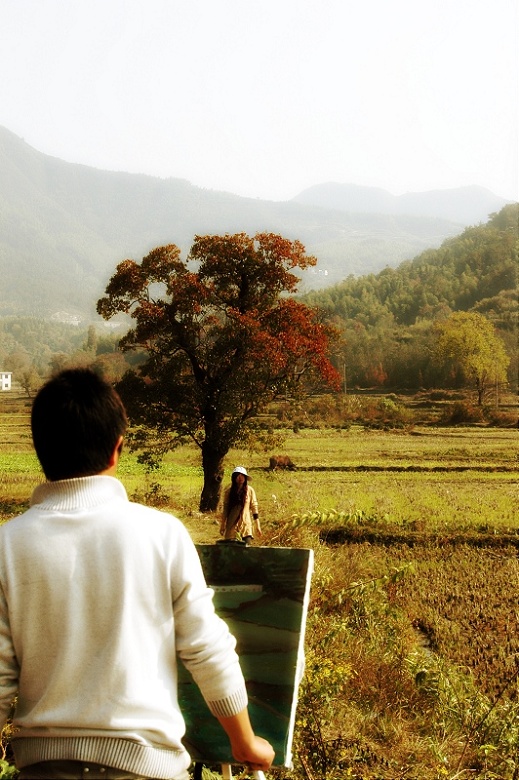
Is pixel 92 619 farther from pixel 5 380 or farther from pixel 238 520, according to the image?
pixel 5 380

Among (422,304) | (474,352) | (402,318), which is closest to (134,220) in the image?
(402,318)

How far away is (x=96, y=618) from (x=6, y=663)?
0.18 meters

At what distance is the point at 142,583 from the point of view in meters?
1.03

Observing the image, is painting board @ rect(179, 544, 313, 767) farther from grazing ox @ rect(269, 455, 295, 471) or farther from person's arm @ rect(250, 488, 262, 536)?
grazing ox @ rect(269, 455, 295, 471)

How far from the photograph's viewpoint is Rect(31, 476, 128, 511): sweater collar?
1058 millimetres

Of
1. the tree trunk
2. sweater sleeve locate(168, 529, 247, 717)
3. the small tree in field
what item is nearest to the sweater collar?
sweater sleeve locate(168, 529, 247, 717)

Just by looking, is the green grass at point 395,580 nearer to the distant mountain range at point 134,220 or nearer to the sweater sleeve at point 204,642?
the distant mountain range at point 134,220

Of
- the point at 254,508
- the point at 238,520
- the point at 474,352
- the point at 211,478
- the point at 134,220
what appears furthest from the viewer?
the point at 134,220

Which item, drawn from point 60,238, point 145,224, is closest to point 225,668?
point 145,224

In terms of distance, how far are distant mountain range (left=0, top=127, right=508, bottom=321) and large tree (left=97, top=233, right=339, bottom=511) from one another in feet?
3.35

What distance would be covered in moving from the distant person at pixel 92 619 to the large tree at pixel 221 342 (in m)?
4.11

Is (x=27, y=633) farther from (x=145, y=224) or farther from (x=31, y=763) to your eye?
(x=145, y=224)

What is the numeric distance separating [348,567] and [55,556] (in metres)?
4.29

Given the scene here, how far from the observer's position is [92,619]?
1041 mm
